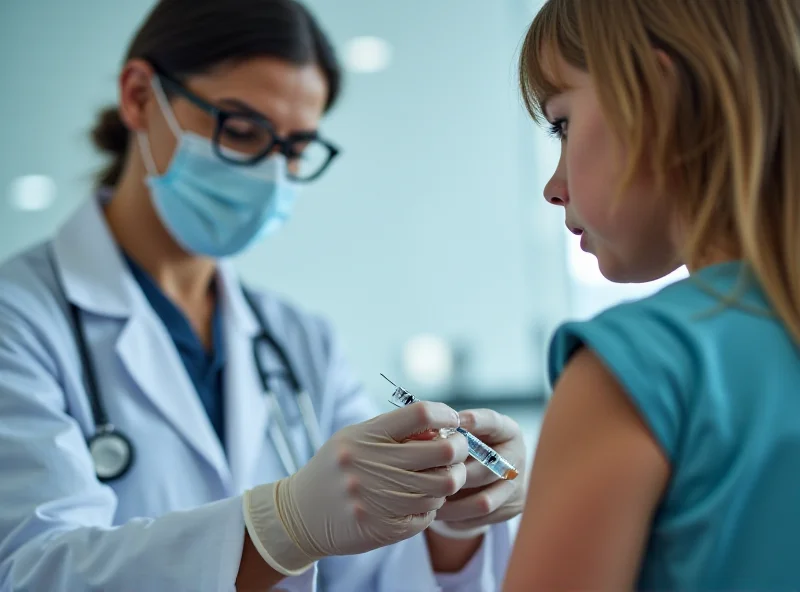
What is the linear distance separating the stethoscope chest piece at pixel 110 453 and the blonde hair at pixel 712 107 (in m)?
0.90

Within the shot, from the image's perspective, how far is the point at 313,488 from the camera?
896 millimetres

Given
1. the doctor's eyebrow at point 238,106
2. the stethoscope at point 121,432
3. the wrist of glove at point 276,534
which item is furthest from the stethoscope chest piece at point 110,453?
the doctor's eyebrow at point 238,106

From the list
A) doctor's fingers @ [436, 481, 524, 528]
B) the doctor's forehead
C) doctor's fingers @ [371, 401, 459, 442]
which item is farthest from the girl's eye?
the doctor's forehead

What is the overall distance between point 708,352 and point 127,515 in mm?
968

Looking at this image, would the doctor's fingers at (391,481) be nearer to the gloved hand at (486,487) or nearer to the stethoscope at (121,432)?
the gloved hand at (486,487)

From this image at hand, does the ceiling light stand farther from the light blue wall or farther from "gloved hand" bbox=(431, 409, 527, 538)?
"gloved hand" bbox=(431, 409, 527, 538)

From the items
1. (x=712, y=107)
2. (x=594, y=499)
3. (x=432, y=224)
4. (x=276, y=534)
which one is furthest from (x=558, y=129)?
(x=432, y=224)

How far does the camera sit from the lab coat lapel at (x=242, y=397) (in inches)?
53.8

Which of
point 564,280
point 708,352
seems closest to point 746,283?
point 708,352

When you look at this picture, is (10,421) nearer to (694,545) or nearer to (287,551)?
(287,551)

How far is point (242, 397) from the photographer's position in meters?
1.43

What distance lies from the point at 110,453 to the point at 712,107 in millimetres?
982

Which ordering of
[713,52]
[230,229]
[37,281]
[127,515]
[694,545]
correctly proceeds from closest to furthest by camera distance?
[694,545] < [713,52] < [127,515] < [37,281] < [230,229]

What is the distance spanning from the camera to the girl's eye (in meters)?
0.82
